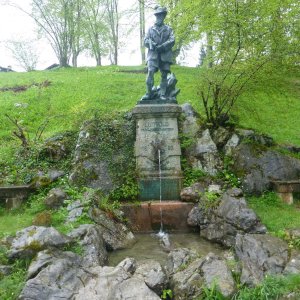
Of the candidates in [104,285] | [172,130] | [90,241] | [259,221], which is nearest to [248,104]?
[172,130]

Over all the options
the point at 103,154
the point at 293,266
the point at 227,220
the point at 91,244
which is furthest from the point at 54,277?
the point at 103,154

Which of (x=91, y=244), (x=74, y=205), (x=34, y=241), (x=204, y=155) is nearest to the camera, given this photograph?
(x=34, y=241)

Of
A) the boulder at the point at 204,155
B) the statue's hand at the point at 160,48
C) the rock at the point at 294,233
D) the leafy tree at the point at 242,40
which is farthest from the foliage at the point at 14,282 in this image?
the leafy tree at the point at 242,40

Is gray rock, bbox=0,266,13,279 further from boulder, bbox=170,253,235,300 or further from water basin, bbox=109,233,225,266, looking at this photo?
boulder, bbox=170,253,235,300

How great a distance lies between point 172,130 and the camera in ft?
28.9

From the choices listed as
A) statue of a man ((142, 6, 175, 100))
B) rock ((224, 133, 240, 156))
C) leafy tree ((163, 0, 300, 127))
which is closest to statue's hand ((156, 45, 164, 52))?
statue of a man ((142, 6, 175, 100))

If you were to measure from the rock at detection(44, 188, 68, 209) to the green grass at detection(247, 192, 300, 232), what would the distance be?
13.4ft

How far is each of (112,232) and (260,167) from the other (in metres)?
4.09

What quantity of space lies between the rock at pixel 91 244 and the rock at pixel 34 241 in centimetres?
29

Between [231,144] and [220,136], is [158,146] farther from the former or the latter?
[231,144]

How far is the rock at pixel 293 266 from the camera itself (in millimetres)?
4747

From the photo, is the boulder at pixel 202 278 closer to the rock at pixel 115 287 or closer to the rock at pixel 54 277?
the rock at pixel 115 287

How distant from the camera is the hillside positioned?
1077cm

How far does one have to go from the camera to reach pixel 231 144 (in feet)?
30.9
